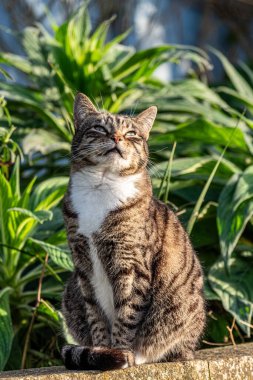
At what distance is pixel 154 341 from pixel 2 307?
864 mm

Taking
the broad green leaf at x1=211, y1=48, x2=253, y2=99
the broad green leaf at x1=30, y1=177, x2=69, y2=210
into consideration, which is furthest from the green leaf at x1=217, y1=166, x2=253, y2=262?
the broad green leaf at x1=211, y1=48, x2=253, y2=99

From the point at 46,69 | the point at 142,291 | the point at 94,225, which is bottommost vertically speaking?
the point at 142,291

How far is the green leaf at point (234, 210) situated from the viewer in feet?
11.0

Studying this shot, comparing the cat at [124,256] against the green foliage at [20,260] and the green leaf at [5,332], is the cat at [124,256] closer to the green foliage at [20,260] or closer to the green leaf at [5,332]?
the green leaf at [5,332]

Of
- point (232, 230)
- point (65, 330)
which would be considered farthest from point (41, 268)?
point (232, 230)

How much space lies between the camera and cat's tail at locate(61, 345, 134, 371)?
2295 mm

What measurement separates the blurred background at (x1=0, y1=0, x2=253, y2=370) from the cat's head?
44 cm

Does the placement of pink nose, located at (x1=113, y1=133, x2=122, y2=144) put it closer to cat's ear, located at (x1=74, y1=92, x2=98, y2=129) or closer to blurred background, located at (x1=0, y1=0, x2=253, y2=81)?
cat's ear, located at (x1=74, y1=92, x2=98, y2=129)

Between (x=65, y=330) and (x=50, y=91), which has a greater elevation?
(x=50, y=91)

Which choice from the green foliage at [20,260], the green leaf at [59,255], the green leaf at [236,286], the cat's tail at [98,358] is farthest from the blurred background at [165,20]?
the cat's tail at [98,358]

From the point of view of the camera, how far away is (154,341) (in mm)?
2566

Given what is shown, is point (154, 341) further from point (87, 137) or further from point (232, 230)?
point (232, 230)

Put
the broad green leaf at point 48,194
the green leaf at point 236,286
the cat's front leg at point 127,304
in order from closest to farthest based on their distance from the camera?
1. the cat's front leg at point 127,304
2. the green leaf at point 236,286
3. the broad green leaf at point 48,194

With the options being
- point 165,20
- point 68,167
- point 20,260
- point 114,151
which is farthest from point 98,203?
point 165,20
